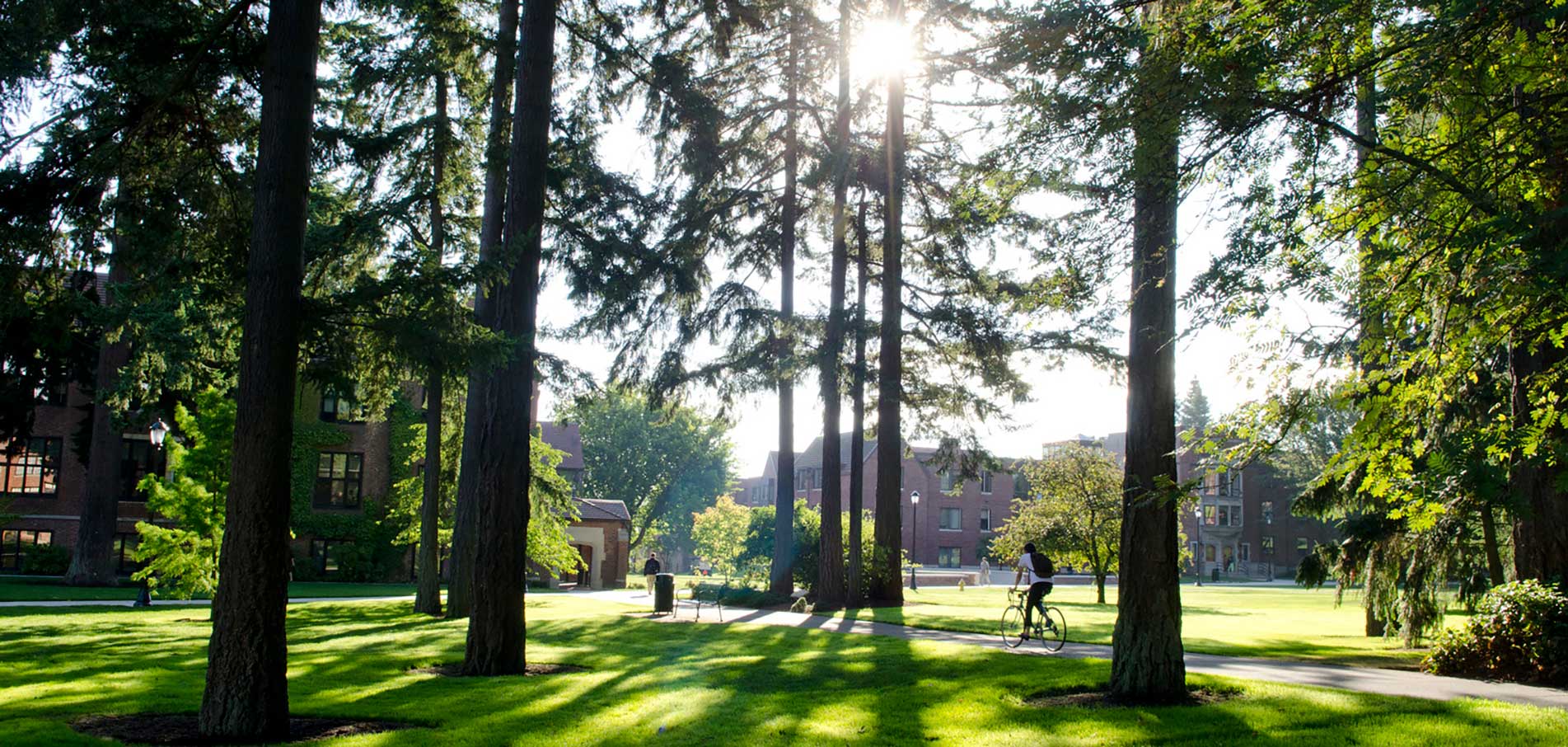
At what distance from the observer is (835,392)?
24.7 m

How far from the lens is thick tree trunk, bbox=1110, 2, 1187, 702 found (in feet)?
32.7

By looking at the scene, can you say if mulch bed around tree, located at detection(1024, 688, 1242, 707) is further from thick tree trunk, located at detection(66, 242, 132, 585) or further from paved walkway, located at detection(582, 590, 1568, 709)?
thick tree trunk, located at detection(66, 242, 132, 585)

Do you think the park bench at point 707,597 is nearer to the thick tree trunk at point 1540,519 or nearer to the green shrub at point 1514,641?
the green shrub at point 1514,641

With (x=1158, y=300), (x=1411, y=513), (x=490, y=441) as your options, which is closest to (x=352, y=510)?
(x=490, y=441)

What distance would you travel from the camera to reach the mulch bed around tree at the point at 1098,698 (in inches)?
387

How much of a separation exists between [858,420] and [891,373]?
6.84 ft

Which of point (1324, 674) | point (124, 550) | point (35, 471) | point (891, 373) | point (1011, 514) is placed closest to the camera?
point (1324, 674)

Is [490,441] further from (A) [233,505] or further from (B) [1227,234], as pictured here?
(B) [1227,234]

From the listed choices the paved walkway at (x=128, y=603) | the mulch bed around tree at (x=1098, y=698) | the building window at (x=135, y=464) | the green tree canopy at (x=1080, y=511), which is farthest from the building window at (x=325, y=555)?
the mulch bed around tree at (x=1098, y=698)

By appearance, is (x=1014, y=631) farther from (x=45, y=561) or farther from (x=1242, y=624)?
(x=45, y=561)

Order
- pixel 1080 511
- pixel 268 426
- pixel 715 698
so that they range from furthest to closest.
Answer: pixel 1080 511, pixel 715 698, pixel 268 426

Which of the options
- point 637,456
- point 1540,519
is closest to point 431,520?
point 1540,519

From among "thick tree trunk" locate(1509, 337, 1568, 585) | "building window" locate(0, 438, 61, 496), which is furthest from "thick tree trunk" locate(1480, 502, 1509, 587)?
"building window" locate(0, 438, 61, 496)

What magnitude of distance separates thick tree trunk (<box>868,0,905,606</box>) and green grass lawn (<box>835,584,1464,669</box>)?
117 cm
